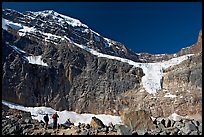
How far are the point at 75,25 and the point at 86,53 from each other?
6029cm

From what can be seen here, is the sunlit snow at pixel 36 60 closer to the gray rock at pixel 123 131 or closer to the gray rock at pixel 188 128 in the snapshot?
the gray rock at pixel 123 131

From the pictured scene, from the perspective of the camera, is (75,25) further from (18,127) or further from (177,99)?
(18,127)

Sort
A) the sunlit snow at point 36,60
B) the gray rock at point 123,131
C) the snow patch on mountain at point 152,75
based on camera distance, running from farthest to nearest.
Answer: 1. the sunlit snow at point 36,60
2. the snow patch on mountain at point 152,75
3. the gray rock at point 123,131

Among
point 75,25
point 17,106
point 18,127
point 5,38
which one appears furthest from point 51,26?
point 18,127

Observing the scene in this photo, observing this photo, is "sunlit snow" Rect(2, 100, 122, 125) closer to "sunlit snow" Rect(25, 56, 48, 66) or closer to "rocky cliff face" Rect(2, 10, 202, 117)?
"rocky cliff face" Rect(2, 10, 202, 117)

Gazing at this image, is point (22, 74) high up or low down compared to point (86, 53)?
down

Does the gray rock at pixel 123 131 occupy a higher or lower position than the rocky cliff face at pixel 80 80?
lower

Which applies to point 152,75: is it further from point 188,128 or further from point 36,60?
point 188,128

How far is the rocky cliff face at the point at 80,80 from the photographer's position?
8362 centimetres

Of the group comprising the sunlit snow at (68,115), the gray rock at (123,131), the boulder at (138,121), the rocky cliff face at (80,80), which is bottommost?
the gray rock at (123,131)

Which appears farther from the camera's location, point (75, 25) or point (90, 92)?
point (75, 25)

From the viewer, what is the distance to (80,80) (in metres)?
95.5

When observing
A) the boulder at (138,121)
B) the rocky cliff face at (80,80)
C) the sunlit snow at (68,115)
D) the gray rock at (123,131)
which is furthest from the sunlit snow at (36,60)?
the gray rock at (123,131)

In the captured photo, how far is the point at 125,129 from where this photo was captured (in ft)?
67.1
